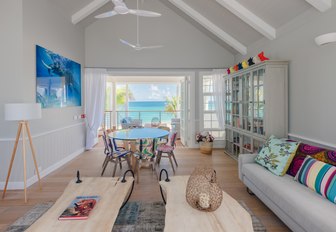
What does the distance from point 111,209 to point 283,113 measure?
3053mm

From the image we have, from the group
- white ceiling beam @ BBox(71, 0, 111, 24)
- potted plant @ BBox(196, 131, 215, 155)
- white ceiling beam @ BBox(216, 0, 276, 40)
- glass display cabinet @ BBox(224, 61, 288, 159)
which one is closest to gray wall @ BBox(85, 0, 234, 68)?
white ceiling beam @ BBox(71, 0, 111, 24)

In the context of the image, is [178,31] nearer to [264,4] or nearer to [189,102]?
[189,102]

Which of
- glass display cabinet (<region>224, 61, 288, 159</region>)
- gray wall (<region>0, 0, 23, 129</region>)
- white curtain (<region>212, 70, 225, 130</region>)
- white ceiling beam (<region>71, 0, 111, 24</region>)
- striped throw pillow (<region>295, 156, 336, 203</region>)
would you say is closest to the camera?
striped throw pillow (<region>295, 156, 336, 203</region>)

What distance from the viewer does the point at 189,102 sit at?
611 cm

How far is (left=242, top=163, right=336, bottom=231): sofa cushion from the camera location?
165 cm

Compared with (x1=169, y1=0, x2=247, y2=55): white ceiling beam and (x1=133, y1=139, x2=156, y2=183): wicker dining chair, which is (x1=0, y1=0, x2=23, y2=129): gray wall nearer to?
(x1=133, y1=139, x2=156, y2=183): wicker dining chair

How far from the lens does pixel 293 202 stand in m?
1.95

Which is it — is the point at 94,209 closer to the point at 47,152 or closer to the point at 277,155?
the point at 277,155

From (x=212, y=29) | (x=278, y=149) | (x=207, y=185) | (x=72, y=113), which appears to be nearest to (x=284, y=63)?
(x=278, y=149)

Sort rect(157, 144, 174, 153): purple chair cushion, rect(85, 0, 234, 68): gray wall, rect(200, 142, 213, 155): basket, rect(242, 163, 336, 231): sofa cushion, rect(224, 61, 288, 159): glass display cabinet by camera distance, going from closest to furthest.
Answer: rect(242, 163, 336, 231): sofa cushion → rect(224, 61, 288, 159): glass display cabinet → rect(157, 144, 174, 153): purple chair cushion → rect(200, 142, 213, 155): basket → rect(85, 0, 234, 68): gray wall

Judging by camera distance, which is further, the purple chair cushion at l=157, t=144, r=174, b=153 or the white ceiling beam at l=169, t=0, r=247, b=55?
the white ceiling beam at l=169, t=0, r=247, b=55

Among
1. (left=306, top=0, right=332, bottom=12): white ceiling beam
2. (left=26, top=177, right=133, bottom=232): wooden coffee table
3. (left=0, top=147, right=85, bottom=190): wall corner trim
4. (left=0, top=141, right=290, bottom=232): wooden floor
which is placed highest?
(left=306, top=0, right=332, bottom=12): white ceiling beam

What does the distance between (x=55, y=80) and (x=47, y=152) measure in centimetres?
138

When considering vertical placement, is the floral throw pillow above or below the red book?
above
